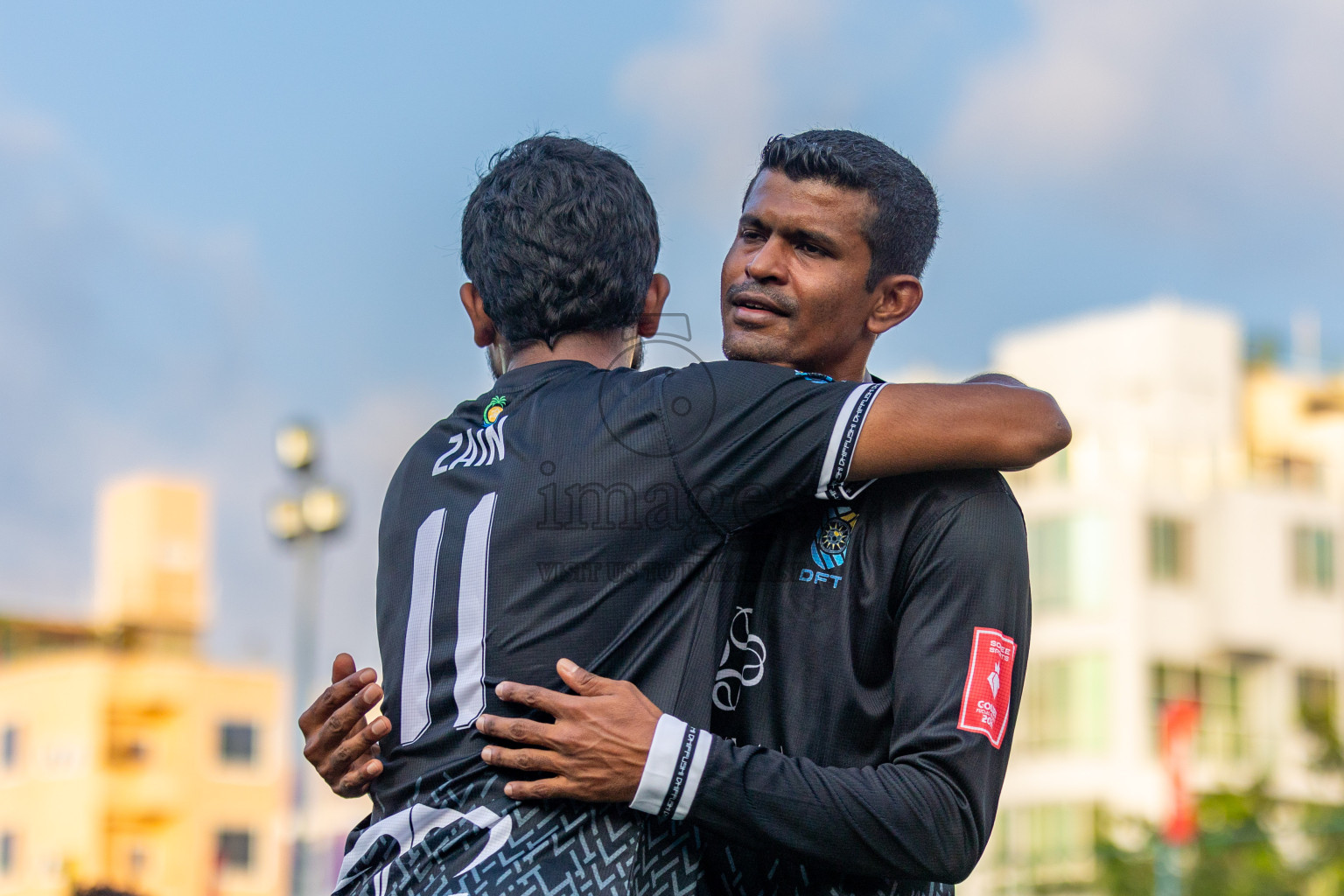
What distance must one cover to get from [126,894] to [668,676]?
3193mm

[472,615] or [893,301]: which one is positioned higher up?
[893,301]

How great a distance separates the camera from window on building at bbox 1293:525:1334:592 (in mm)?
46719

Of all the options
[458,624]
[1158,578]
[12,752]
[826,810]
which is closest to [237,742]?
[12,752]

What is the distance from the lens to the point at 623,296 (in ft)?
12.8

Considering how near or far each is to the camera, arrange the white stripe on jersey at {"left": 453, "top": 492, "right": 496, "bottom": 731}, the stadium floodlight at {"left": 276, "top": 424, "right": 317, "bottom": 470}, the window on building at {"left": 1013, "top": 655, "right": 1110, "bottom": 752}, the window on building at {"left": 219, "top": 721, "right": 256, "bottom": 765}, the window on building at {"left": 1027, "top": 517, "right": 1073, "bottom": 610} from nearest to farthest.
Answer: the white stripe on jersey at {"left": 453, "top": 492, "right": 496, "bottom": 731} → the stadium floodlight at {"left": 276, "top": 424, "right": 317, "bottom": 470} → the window on building at {"left": 1013, "top": 655, "right": 1110, "bottom": 752} → the window on building at {"left": 1027, "top": 517, "right": 1073, "bottom": 610} → the window on building at {"left": 219, "top": 721, "right": 256, "bottom": 765}

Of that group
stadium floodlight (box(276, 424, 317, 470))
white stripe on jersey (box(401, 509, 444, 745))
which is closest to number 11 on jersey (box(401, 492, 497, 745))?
white stripe on jersey (box(401, 509, 444, 745))

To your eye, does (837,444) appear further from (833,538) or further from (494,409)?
(494,409)

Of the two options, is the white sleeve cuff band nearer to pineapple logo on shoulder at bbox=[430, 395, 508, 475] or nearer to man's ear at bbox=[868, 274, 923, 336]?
pineapple logo on shoulder at bbox=[430, 395, 508, 475]

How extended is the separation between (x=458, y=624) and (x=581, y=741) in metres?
0.35

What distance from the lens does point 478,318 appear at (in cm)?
411

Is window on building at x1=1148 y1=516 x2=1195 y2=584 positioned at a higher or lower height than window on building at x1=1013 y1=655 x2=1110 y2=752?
higher

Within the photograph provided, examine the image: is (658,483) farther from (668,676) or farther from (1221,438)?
(1221,438)

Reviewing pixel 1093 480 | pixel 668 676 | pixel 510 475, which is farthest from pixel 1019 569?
pixel 1093 480

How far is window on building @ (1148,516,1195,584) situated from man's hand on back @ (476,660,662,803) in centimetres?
4312
